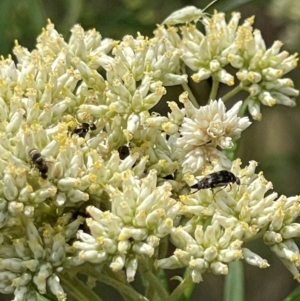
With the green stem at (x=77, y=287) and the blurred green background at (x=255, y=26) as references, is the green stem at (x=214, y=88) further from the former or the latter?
the green stem at (x=77, y=287)

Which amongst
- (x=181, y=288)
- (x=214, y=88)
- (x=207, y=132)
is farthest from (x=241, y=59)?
(x=181, y=288)

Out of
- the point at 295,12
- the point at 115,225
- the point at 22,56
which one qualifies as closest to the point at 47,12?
the point at 295,12

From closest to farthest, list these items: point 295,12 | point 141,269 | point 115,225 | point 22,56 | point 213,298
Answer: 1. point 115,225
2. point 141,269
3. point 22,56
4. point 295,12
5. point 213,298

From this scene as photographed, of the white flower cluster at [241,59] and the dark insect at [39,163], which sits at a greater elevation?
the white flower cluster at [241,59]

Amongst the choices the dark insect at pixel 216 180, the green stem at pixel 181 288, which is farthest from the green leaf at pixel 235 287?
A: the dark insect at pixel 216 180

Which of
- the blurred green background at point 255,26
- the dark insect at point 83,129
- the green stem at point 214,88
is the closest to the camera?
the dark insect at point 83,129

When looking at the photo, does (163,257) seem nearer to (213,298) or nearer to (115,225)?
(115,225)
